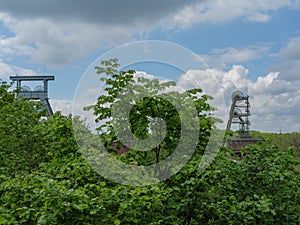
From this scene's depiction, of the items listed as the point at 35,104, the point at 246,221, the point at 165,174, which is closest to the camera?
the point at 246,221

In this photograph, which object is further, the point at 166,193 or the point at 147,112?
the point at 147,112

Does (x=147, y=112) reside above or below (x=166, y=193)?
above

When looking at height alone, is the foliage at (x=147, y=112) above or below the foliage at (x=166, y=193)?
above

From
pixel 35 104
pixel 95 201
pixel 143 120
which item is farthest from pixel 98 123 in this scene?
pixel 35 104

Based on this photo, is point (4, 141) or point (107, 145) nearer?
point (107, 145)

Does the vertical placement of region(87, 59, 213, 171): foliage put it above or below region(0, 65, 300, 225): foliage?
above

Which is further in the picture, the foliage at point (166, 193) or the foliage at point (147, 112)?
the foliage at point (147, 112)

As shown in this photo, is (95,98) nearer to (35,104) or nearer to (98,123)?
(98,123)

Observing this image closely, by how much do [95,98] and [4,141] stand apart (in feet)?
8.51

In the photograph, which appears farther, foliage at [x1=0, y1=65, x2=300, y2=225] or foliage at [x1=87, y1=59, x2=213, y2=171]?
foliage at [x1=87, y1=59, x2=213, y2=171]

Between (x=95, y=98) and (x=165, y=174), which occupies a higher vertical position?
(x=95, y=98)

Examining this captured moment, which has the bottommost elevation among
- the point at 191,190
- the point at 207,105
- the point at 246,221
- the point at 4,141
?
the point at 246,221

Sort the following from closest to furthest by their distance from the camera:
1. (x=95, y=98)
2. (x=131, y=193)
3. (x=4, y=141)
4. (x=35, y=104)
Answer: (x=131, y=193)
(x=95, y=98)
(x=4, y=141)
(x=35, y=104)

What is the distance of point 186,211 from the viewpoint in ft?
15.2
